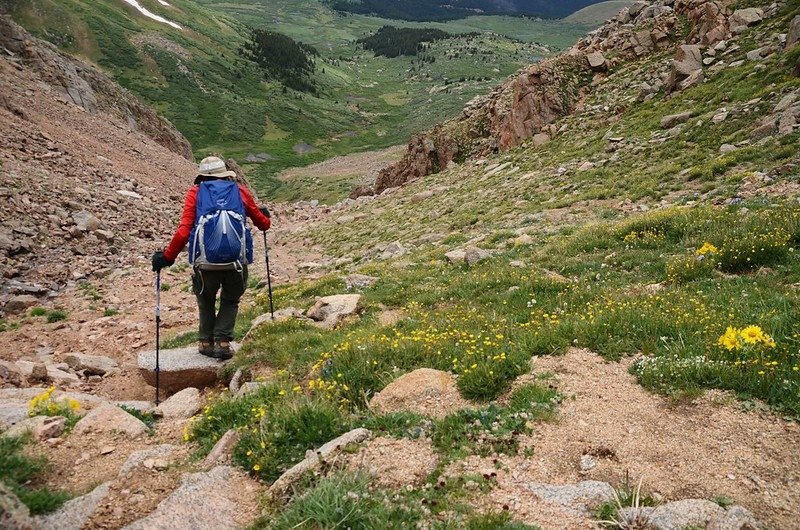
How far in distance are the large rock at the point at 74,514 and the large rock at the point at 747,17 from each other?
1267 inches

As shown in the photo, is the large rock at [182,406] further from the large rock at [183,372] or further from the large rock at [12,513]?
the large rock at [12,513]

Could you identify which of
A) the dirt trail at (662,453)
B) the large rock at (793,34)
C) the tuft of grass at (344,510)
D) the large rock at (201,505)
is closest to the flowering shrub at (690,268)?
the dirt trail at (662,453)

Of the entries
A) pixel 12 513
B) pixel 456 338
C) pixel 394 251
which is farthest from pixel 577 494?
pixel 394 251

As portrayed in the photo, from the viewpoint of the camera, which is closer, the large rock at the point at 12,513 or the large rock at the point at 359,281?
the large rock at the point at 12,513

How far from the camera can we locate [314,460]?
448 centimetres

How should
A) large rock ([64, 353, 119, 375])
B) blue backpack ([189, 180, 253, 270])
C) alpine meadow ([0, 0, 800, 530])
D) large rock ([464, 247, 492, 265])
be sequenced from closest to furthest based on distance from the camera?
1. alpine meadow ([0, 0, 800, 530])
2. blue backpack ([189, 180, 253, 270])
3. large rock ([64, 353, 119, 375])
4. large rock ([464, 247, 492, 265])

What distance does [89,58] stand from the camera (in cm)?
12988

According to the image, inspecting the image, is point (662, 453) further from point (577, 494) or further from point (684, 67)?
point (684, 67)

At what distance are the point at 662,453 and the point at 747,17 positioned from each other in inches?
1162

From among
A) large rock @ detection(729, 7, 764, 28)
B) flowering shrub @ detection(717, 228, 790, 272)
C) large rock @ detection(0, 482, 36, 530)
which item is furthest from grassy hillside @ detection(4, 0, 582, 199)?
large rock @ detection(0, 482, 36, 530)

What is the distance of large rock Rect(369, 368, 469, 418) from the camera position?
221 inches

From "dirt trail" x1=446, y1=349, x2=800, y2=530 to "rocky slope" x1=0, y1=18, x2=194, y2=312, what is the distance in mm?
15089

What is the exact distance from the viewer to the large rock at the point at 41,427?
16.9 feet

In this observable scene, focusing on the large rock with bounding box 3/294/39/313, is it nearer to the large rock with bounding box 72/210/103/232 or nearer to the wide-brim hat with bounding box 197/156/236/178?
the large rock with bounding box 72/210/103/232
